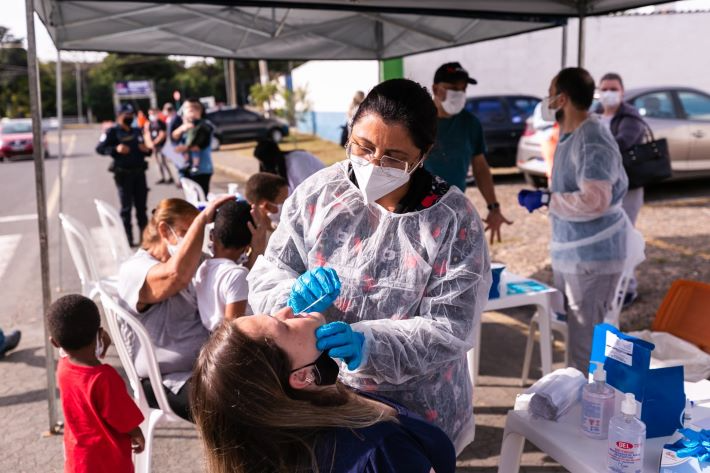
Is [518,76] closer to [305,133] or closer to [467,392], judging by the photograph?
[305,133]

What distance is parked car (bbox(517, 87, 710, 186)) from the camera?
902 centimetres

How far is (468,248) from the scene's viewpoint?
5.62 ft

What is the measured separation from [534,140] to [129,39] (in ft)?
19.4

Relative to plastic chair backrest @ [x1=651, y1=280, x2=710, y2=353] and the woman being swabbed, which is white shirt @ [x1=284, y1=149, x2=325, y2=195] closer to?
plastic chair backrest @ [x1=651, y1=280, x2=710, y2=353]

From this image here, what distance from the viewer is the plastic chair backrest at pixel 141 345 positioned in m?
2.52

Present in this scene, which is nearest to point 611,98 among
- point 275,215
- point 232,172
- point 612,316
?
point 612,316

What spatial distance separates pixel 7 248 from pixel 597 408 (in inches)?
317

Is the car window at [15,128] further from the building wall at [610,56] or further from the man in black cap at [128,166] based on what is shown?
the man in black cap at [128,166]

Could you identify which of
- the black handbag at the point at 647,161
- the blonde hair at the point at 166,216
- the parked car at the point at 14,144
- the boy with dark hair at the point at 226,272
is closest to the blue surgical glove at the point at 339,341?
the boy with dark hair at the point at 226,272

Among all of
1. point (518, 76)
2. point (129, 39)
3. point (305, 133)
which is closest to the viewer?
point (129, 39)

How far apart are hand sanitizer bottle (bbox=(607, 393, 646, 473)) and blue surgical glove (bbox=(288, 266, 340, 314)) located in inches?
32.2

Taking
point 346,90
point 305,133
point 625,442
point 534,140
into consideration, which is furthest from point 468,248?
point 305,133

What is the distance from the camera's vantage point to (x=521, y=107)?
11484 millimetres

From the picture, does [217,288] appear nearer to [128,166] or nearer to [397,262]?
[397,262]
